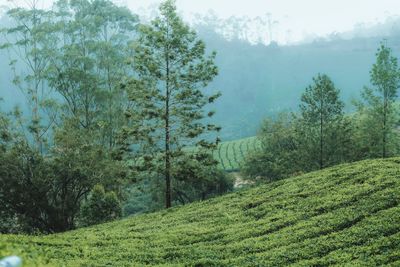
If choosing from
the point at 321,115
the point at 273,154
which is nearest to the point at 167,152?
the point at 321,115

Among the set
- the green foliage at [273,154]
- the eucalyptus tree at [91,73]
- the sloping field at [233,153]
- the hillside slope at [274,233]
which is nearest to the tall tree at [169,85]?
the hillside slope at [274,233]

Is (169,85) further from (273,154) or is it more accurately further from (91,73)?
(273,154)

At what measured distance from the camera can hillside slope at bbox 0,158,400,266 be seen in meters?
13.4

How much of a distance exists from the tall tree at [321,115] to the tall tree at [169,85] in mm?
11797

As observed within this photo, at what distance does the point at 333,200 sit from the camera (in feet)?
62.2

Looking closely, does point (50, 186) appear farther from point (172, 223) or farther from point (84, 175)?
point (172, 223)

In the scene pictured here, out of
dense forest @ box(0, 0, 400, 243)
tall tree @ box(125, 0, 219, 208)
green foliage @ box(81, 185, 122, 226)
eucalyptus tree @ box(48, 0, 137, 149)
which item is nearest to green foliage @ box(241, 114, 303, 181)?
dense forest @ box(0, 0, 400, 243)

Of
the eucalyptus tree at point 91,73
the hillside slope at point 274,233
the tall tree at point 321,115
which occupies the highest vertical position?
the eucalyptus tree at point 91,73

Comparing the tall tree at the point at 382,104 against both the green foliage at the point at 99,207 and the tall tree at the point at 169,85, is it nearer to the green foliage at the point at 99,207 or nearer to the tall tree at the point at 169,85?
the tall tree at the point at 169,85

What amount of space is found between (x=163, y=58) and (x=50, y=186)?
1221 cm

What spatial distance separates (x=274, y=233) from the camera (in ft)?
54.6

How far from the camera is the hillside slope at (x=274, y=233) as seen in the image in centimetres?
1345

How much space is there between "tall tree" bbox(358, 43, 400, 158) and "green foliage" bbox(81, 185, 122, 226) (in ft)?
70.7

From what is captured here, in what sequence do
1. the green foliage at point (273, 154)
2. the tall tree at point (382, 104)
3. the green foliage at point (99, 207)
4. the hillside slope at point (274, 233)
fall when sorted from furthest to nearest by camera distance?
the green foliage at point (273, 154) < the tall tree at point (382, 104) < the green foliage at point (99, 207) < the hillside slope at point (274, 233)
